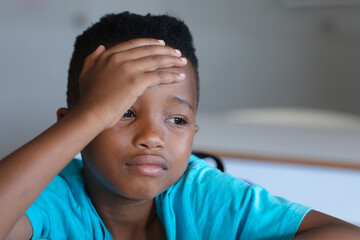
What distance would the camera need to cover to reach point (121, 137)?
2.34 ft

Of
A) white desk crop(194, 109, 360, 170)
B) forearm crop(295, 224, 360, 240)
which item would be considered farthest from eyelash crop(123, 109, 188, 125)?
white desk crop(194, 109, 360, 170)

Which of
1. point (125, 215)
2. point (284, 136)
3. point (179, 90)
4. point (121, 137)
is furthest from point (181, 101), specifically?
point (284, 136)

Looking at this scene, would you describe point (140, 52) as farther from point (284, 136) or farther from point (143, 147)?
point (284, 136)

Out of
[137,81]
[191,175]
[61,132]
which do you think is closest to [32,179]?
[61,132]

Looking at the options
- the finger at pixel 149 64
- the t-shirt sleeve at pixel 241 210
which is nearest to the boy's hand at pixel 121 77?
the finger at pixel 149 64

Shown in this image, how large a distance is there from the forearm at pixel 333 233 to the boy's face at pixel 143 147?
0.76ft

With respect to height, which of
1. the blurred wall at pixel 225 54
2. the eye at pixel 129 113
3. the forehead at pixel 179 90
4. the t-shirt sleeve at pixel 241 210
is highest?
the blurred wall at pixel 225 54

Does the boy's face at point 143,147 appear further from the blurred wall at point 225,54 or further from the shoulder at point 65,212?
the blurred wall at point 225,54

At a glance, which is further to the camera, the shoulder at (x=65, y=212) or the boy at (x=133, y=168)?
the shoulder at (x=65, y=212)

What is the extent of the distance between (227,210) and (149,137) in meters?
0.20

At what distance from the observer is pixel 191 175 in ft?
2.82

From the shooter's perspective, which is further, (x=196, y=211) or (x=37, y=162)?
(x=196, y=211)

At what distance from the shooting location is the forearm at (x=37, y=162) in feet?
1.89

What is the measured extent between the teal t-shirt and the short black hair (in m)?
0.17
